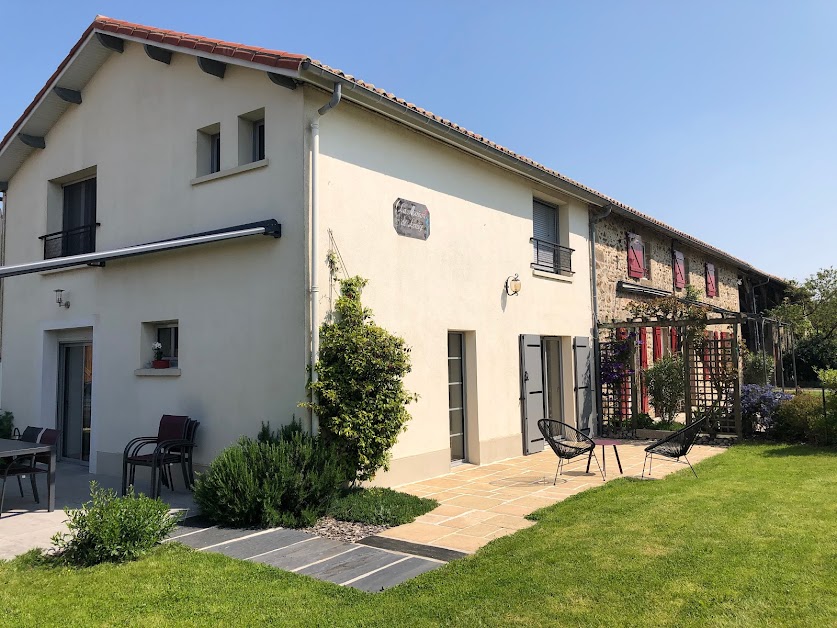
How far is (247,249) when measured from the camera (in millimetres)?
7695

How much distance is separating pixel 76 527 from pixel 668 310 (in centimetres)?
1055

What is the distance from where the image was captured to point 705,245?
17625mm

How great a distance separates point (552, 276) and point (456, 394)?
3.39m

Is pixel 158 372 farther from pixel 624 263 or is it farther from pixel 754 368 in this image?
pixel 754 368

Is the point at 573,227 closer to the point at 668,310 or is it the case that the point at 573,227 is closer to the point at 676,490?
the point at 668,310

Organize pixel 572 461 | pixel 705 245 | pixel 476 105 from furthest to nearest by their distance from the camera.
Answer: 1. pixel 705 245
2. pixel 476 105
3. pixel 572 461

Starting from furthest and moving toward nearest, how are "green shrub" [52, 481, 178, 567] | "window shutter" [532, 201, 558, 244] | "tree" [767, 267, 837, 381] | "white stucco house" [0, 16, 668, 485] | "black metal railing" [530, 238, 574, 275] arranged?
"tree" [767, 267, 837, 381] → "window shutter" [532, 201, 558, 244] → "black metal railing" [530, 238, 574, 275] → "white stucco house" [0, 16, 668, 485] → "green shrub" [52, 481, 178, 567]

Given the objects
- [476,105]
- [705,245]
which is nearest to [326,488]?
[476,105]

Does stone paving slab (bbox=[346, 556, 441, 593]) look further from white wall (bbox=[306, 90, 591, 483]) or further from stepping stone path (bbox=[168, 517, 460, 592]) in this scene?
white wall (bbox=[306, 90, 591, 483])

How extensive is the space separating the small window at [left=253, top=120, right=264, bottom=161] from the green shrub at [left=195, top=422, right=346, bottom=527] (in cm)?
375

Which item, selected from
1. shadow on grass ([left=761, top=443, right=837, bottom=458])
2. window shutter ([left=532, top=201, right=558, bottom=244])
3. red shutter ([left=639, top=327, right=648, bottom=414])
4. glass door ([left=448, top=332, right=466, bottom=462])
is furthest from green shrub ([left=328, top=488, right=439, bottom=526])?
red shutter ([left=639, top=327, right=648, bottom=414])

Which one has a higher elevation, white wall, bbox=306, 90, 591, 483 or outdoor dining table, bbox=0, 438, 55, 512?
white wall, bbox=306, 90, 591, 483

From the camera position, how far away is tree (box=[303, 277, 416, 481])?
22.7 ft

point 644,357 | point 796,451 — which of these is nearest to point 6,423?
point 644,357
